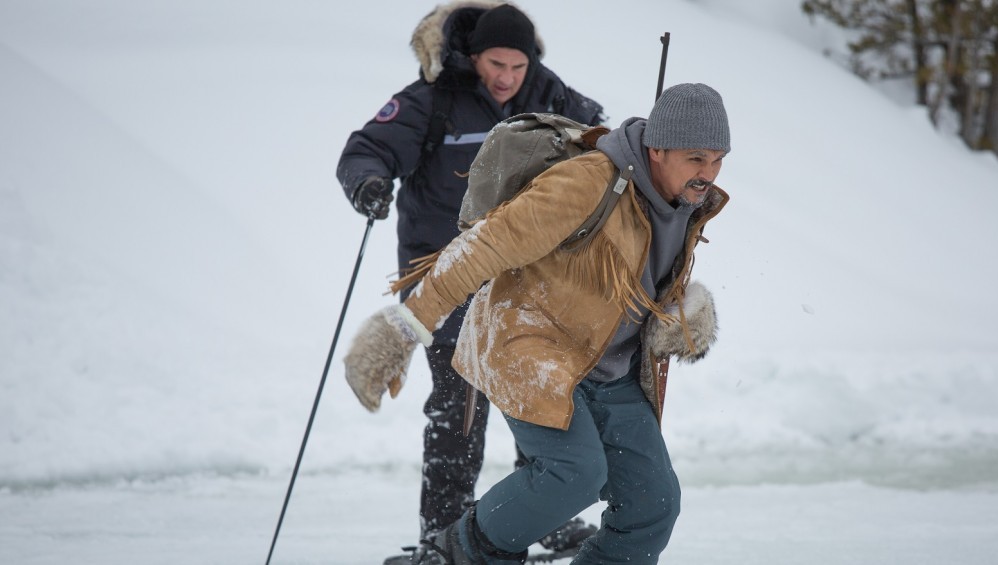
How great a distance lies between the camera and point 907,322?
6.49m

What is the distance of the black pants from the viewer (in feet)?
10.2

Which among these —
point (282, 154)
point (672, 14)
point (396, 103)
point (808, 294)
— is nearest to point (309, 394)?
point (396, 103)

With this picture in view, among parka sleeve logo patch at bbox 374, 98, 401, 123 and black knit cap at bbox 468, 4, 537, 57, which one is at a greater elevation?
black knit cap at bbox 468, 4, 537, 57

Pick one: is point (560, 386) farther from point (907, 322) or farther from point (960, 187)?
point (960, 187)

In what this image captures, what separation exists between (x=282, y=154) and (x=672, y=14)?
543cm

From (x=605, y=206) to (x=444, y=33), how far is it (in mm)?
1239

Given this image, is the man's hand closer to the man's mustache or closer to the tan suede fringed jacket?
the tan suede fringed jacket

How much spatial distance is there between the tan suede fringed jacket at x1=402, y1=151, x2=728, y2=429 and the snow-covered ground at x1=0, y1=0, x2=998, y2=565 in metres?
1.51

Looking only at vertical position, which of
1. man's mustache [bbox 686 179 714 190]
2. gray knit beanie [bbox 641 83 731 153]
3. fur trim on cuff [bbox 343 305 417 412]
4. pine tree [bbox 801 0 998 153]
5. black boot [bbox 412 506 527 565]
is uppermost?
pine tree [bbox 801 0 998 153]

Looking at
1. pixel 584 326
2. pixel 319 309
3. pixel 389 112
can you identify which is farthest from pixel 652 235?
pixel 319 309

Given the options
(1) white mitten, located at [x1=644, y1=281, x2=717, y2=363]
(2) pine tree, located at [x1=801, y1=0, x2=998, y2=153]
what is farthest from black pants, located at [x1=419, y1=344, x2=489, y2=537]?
(2) pine tree, located at [x1=801, y1=0, x2=998, y2=153]

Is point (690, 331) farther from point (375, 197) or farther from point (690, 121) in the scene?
point (375, 197)

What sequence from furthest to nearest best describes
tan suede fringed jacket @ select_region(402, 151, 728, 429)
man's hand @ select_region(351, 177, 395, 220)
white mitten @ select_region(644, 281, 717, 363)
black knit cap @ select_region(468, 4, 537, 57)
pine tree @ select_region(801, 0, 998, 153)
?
pine tree @ select_region(801, 0, 998, 153), black knit cap @ select_region(468, 4, 537, 57), man's hand @ select_region(351, 177, 395, 220), white mitten @ select_region(644, 281, 717, 363), tan suede fringed jacket @ select_region(402, 151, 728, 429)

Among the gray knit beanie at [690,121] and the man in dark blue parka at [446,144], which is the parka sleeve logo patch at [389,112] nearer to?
the man in dark blue parka at [446,144]
